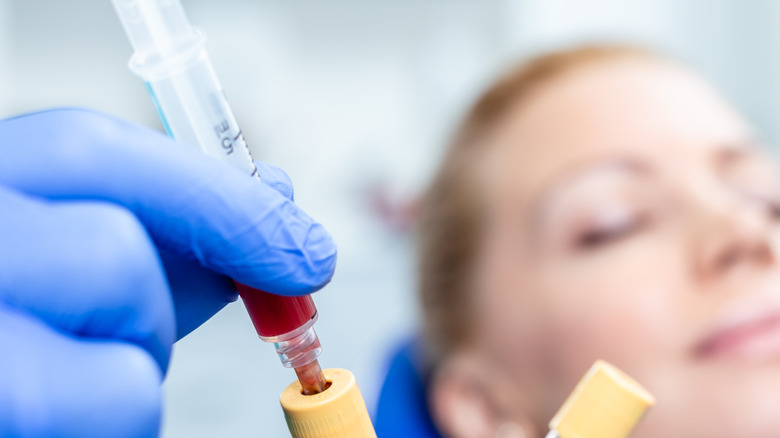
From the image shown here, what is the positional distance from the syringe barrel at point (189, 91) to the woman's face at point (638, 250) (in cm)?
45

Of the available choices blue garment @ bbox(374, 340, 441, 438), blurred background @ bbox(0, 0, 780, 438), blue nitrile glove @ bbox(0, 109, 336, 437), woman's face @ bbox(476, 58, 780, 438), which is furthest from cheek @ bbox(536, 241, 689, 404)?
blurred background @ bbox(0, 0, 780, 438)

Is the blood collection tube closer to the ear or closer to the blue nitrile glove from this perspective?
the blue nitrile glove

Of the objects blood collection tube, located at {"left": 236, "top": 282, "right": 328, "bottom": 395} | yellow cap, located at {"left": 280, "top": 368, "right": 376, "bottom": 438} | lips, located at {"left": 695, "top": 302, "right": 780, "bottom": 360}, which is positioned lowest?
lips, located at {"left": 695, "top": 302, "right": 780, "bottom": 360}

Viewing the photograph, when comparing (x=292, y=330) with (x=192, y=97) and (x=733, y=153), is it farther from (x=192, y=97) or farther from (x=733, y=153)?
(x=733, y=153)

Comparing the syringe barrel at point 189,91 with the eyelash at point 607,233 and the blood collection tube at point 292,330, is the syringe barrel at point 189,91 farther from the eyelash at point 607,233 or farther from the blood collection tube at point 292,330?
the eyelash at point 607,233

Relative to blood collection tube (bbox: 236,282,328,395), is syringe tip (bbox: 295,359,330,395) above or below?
below

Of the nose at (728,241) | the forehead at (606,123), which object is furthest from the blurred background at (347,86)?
the nose at (728,241)

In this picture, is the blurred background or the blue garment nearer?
the blue garment

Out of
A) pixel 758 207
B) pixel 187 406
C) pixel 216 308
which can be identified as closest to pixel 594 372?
pixel 216 308

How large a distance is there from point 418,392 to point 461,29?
1.51m

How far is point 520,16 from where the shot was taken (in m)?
2.02

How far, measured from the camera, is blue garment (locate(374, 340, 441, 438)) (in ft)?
3.43

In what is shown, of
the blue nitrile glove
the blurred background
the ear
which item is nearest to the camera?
the blue nitrile glove

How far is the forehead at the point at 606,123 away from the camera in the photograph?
847 mm
